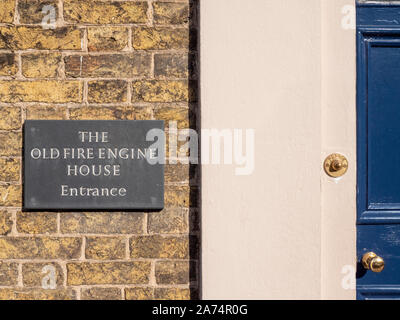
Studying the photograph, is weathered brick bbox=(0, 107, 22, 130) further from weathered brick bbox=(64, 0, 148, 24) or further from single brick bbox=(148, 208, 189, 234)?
single brick bbox=(148, 208, 189, 234)

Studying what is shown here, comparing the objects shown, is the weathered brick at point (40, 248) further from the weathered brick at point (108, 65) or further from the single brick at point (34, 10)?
the single brick at point (34, 10)

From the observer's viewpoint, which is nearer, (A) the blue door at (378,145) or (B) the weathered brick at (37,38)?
(B) the weathered brick at (37,38)

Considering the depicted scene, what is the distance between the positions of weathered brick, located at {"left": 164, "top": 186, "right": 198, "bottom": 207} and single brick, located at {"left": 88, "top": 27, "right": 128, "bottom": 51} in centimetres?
67

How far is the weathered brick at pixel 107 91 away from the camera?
1.70 meters

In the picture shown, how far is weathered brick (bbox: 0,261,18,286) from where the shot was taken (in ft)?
5.56

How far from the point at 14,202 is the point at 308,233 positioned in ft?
4.24

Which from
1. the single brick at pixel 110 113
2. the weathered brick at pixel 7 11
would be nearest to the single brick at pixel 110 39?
the single brick at pixel 110 113

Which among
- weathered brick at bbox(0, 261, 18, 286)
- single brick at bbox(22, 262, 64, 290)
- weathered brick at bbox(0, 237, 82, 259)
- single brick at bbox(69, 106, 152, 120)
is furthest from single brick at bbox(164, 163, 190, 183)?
weathered brick at bbox(0, 261, 18, 286)

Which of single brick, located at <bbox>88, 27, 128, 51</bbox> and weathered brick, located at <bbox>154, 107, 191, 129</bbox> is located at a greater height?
single brick, located at <bbox>88, 27, 128, 51</bbox>

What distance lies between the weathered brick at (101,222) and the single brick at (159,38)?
2.46 feet

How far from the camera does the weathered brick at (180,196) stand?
5.62 feet

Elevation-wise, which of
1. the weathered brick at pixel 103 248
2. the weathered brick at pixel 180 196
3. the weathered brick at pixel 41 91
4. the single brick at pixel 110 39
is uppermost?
the single brick at pixel 110 39

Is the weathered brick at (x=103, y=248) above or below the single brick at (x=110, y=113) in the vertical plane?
below

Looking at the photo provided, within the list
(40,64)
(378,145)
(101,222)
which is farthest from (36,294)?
(378,145)
